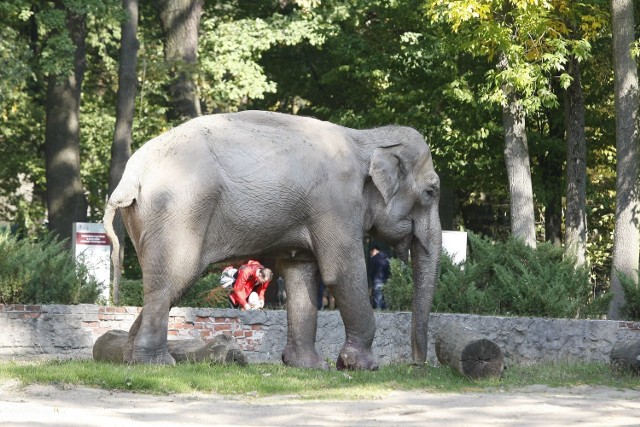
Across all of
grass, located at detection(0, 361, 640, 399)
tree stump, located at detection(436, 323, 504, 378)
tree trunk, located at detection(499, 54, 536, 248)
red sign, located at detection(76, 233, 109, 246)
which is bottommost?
grass, located at detection(0, 361, 640, 399)

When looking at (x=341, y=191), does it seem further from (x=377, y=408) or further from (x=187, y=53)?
(x=187, y=53)

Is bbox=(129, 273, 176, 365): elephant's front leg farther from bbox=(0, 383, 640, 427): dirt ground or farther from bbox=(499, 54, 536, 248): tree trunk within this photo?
bbox=(499, 54, 536, 248): tree trunk

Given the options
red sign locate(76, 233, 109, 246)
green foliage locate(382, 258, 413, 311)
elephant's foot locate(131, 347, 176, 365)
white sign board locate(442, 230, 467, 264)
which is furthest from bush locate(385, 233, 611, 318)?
elephant's foot locate(131, 347, 176, 365)

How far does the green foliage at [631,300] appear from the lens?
20.0 m

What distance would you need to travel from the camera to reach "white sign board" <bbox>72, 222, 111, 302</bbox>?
2361cm

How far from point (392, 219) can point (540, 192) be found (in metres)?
17.2

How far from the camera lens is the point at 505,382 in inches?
577

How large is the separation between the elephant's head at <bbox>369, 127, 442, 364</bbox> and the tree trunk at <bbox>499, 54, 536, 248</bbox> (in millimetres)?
9883

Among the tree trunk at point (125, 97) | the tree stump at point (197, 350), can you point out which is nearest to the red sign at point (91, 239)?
the tree trunk at point (125, 97)

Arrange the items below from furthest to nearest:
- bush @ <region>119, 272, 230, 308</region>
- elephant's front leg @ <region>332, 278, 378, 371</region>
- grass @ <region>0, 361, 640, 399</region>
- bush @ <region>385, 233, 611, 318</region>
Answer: bush @ <region>119, 272, 230, 308</region>, bush @ <region>385, 233, 611, 318</region>, elephant's front leg @ <region>332, 278, 378, 371</region>, grass @ <region>0, 361, 640, 399</region>

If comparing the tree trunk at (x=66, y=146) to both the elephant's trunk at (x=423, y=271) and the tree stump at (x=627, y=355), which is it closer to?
the elephant's trunk at (x=423, y=271)

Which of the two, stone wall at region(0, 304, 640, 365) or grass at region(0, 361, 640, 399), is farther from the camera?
stone wall at region(0, 304, 640, 365)

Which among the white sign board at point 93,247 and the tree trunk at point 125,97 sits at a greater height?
the tree trunk at point 125,97

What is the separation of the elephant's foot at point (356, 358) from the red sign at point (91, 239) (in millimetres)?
9193
